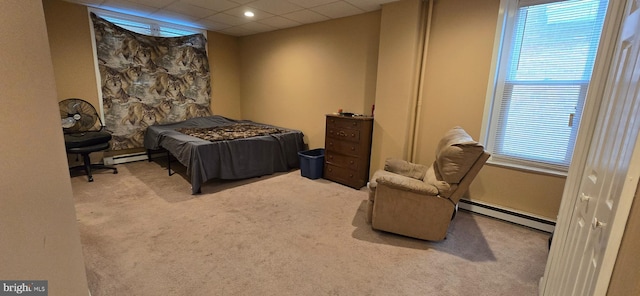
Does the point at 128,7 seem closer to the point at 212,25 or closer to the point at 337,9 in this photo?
the point at 212,25

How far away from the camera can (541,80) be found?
242cm

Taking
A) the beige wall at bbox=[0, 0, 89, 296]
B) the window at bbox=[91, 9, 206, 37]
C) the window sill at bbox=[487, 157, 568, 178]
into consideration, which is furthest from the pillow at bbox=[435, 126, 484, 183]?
the window at bbox=[91, 9, 206, 37]

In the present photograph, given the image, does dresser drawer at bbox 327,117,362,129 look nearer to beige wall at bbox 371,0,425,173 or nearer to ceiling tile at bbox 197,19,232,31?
beige wall at bbox 371,0,425,173

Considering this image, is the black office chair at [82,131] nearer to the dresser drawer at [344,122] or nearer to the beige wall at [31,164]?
the beige wall at [31,164]

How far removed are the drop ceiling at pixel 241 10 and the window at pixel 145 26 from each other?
15 centimetres

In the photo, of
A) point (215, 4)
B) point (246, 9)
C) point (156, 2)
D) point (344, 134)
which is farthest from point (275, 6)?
point (344, 134)

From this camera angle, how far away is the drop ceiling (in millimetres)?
3180

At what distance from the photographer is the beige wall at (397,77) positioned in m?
2.97

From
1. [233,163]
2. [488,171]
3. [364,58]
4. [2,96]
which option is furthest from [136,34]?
[488,171]

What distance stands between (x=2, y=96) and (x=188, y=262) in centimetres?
150

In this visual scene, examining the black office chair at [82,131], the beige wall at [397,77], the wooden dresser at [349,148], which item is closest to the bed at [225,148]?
the black office chair at [82,131]

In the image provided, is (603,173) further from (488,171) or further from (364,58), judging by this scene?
(364,58)

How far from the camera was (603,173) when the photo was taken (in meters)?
0.92

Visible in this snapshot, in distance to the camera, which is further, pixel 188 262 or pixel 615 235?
pixel 188 262
